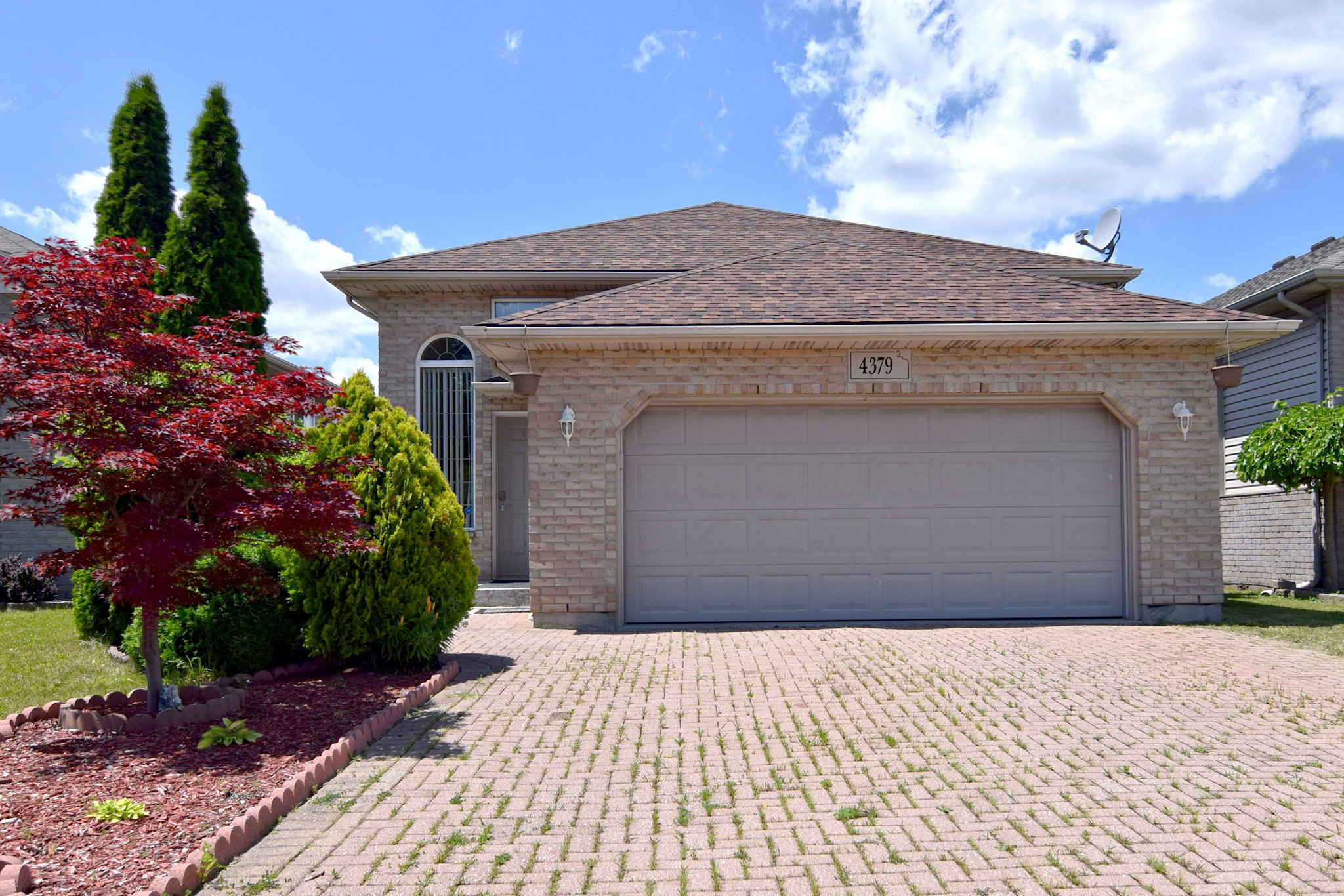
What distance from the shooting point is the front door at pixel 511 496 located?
40.1 feet

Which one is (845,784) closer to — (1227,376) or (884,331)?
(884,331)

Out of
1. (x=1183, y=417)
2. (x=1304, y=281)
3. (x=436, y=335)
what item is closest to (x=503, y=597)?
(x=436, y=335)

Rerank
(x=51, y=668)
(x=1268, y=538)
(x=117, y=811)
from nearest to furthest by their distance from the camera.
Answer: (x=117, y=811) → (x=51, y=668) → (x=1268, y=538)

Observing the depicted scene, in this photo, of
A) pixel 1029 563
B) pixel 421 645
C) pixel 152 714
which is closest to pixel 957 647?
pixel 1029 563

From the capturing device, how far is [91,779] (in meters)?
4.33

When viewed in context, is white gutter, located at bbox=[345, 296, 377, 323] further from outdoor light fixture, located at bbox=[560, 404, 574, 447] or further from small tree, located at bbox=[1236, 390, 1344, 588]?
small tree, located at bbox=[1236, 390, 1344, 588]

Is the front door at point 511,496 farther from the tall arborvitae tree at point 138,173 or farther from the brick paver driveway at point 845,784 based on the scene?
the tall arborvitae tree at point 138,173

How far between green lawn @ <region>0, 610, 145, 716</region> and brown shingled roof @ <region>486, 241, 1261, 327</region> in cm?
460

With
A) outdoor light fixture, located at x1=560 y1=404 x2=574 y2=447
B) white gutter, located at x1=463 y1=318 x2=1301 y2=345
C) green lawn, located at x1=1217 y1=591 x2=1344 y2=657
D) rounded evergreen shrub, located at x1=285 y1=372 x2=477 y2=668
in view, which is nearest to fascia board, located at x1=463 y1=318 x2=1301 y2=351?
A: white gutter, located at x1=463 y1=318 x2=1301 y2=345

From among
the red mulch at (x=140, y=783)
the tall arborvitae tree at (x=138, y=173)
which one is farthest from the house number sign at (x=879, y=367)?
the tall arborvitae tree at (x=138, y=173)

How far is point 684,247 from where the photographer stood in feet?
43.7

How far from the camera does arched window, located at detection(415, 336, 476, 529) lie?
12.3 m

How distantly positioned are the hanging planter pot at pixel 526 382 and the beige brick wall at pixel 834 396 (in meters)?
0.09

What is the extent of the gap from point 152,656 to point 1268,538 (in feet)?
50.6
